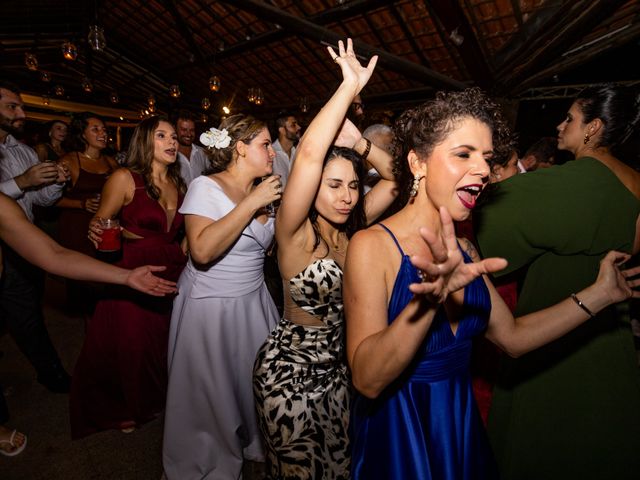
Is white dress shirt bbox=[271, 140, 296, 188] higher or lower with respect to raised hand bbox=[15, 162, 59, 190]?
higher

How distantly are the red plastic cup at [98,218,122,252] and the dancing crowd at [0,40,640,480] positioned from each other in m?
0.03

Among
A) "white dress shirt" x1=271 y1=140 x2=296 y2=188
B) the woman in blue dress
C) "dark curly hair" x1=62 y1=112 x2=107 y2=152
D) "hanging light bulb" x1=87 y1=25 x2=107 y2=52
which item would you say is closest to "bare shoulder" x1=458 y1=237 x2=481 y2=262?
the woman in blue dress

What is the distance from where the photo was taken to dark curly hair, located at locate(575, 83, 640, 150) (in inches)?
68.1

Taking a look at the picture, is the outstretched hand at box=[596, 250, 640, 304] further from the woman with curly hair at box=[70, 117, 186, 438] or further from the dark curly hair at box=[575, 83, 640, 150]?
the woman with curly hair at box=[70, 117, 186, 438]

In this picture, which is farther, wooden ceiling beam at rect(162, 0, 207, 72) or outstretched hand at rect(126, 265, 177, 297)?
wooden ceiling beam at rect(162, 0, 207, 72)

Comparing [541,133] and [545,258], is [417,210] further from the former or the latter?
[541,133]

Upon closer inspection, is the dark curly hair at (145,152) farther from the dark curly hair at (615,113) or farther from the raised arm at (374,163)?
the dark curly hair at (615,113)

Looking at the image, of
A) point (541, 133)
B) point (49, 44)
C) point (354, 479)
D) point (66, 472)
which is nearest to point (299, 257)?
point (354, 479)

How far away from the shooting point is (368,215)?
7.32 feet

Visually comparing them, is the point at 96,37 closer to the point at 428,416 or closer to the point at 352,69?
the point at 352,69

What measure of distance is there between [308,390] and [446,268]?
3.55ft

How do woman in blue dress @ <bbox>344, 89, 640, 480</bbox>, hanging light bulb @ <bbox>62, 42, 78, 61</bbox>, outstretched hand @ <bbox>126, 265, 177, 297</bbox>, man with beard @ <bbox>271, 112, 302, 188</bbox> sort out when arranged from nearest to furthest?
woman in blue dress @ <bbox>344, 89, 640, 480</bbox>
outstretched hand @ <bbox>126, 265, 177, 297</bbox>
man with beard @ <bbox>271, 112, 302, 188</bbox>
hanging light bulb @ <bbox>62, 42, 78, 61</bbox>

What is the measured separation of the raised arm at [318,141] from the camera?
1.20 meters

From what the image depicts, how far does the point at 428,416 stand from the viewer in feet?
3.92
